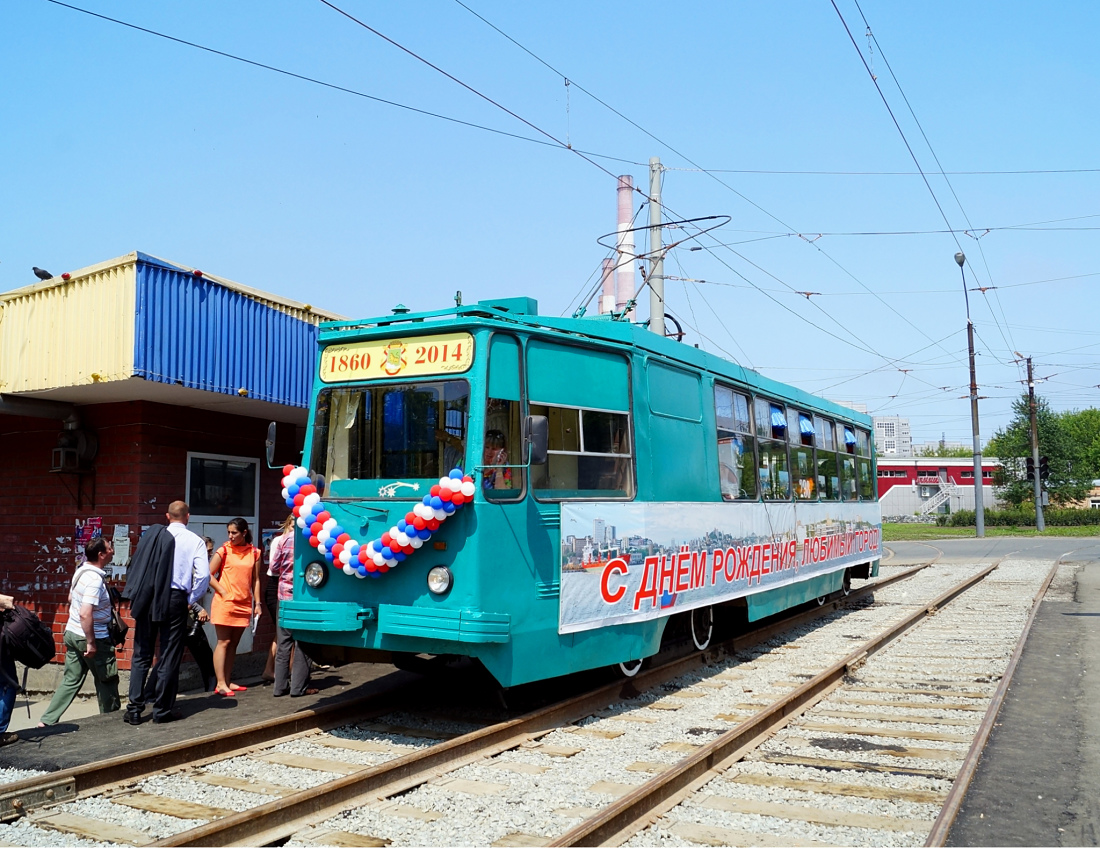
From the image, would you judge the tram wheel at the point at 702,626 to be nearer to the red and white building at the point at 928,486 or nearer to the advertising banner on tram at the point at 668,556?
the advertising banner on tram at the point at 668,556

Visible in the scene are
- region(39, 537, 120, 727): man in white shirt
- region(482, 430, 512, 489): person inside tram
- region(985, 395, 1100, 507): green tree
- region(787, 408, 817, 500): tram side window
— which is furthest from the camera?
region(985, 395, 1100, 507): green tree

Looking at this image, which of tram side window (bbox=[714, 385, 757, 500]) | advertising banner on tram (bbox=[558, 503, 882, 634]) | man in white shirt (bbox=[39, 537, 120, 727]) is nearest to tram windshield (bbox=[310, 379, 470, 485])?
advertising banner on tram (bbox=[558, 503, 882, 634])

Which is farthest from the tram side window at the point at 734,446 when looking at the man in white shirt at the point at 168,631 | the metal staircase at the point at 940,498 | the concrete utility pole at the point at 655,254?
the metal staircase at the point at 940,498

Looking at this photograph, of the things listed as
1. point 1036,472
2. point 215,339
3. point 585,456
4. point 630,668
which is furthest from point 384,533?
point 1036,472

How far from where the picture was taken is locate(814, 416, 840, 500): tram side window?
45.7ft

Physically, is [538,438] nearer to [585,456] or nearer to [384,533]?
[585,456]

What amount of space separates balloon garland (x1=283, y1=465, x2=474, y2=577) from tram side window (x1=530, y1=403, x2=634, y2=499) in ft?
2.44

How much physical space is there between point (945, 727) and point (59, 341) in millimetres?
9026

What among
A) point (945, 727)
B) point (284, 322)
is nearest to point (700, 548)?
point (945, 727)

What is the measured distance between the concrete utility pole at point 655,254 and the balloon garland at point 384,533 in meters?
9.86

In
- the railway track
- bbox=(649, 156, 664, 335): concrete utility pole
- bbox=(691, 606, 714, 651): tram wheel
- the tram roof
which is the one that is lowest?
the railway track

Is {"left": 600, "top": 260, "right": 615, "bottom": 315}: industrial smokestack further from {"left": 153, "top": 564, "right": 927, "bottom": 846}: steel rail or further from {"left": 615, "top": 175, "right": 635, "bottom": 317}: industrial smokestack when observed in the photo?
{"left": 153, "top": 564, "right": 927, "bottom": 846}: steel rail

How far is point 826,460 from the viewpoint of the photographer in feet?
47.0

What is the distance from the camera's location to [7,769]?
6.14 m
